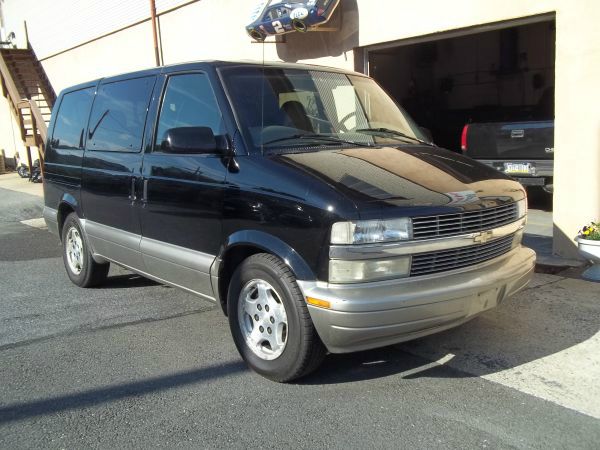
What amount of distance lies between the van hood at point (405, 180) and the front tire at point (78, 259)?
301 centimetres

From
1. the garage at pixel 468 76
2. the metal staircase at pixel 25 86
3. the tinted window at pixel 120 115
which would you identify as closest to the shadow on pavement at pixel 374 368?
the tinted window at pixel 120 115

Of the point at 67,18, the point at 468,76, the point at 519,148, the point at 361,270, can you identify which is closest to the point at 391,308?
the point at 361,270

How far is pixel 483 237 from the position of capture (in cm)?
381

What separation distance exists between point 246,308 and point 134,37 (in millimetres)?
12604

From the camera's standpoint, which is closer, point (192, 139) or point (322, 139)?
point (192, 139)

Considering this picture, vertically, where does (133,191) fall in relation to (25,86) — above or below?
below

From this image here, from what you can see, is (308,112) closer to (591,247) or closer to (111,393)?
(111,393)

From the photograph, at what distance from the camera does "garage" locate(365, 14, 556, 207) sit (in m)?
15.4

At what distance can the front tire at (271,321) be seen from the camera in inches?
141

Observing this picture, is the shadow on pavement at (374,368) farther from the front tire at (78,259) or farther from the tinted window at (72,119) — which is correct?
the tinted window at (72,119)

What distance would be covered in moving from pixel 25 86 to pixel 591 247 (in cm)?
1828

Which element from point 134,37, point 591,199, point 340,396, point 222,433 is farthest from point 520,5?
point 134,37

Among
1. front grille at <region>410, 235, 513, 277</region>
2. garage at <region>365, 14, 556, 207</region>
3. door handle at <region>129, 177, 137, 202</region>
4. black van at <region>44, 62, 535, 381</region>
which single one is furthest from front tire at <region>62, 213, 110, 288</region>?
garage at <region>365, 14, 556, 207</region>

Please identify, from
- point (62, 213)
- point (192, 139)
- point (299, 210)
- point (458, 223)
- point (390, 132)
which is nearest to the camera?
point (299, 210)
